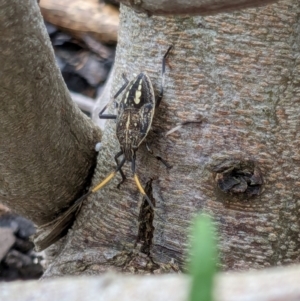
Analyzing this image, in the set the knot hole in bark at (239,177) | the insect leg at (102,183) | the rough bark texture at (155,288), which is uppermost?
the rough bark texture at (155,288)

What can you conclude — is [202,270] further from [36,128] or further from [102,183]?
[102,183]

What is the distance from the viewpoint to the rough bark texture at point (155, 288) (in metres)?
0.37

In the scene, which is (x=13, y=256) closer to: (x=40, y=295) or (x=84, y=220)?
(x=84, y=220)

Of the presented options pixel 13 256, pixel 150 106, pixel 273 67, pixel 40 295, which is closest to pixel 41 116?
pixel 150 106

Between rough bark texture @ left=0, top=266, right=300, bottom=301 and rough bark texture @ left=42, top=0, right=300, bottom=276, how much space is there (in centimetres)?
74

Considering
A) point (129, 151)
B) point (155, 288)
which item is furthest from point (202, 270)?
point (129, 151)

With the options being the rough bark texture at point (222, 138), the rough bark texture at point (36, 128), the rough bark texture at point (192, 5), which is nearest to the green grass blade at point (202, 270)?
the rough bark texture at point (192, 5)

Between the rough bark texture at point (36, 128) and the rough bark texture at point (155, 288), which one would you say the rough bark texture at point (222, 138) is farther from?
the rough bark texture at point (155, 288)

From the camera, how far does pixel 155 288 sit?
16.3 inches

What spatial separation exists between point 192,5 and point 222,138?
1.94ft

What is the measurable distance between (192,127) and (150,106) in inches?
4.6

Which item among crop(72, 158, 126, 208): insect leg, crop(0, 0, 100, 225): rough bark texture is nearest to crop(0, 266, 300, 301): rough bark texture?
crop(0, 0, 100, 225): rough bark texture

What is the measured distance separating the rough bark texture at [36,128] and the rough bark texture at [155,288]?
0.59 metres

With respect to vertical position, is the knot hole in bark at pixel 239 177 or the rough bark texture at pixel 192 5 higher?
the rough bark texture at pixel 192 5
